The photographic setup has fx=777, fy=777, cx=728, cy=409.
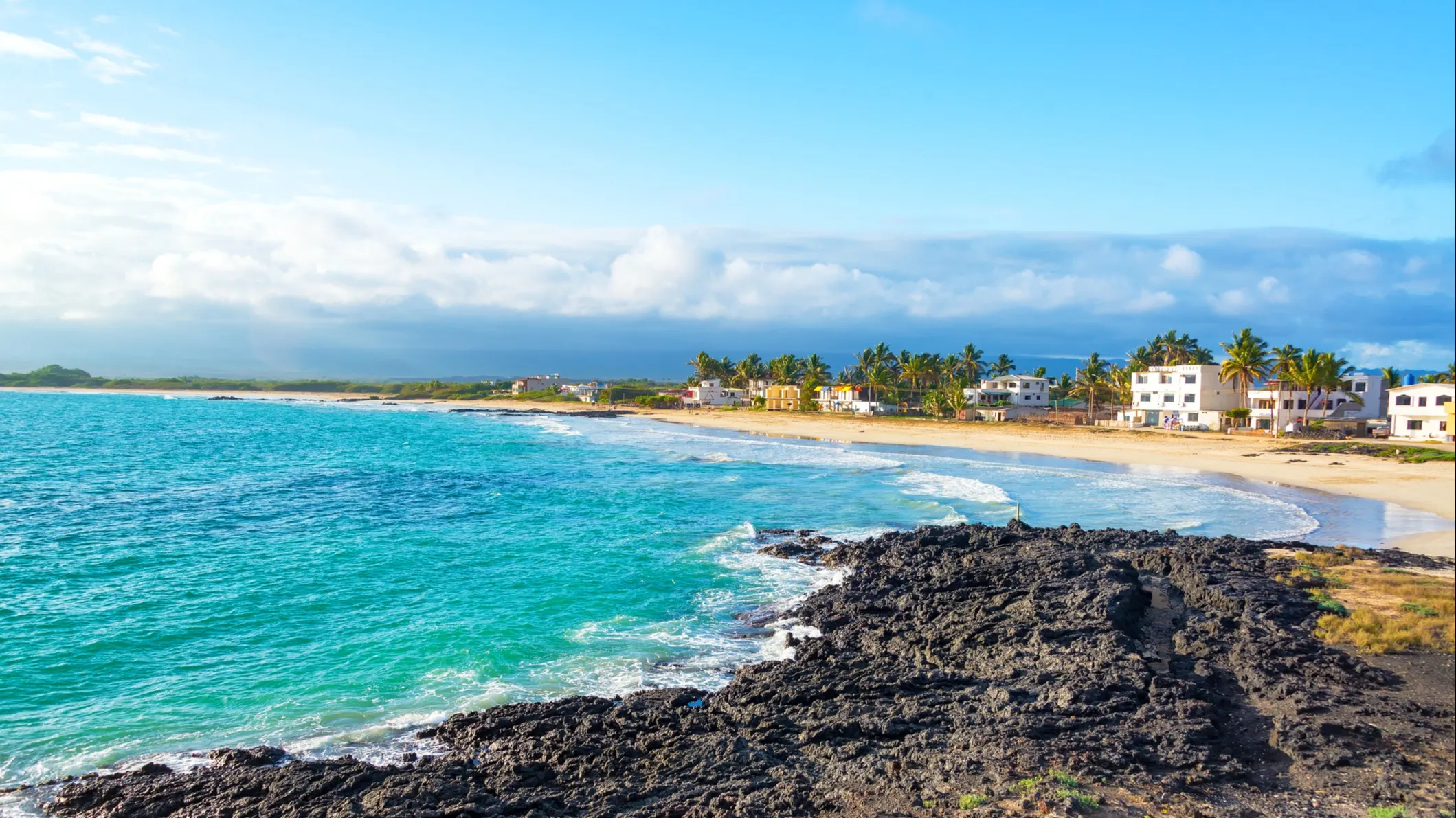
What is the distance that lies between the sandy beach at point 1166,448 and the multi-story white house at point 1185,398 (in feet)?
20.8

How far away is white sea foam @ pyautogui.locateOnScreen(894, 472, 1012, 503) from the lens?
3634 centimetres

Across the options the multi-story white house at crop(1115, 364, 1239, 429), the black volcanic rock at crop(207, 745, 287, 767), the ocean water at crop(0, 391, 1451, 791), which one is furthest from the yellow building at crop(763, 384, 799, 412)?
the black volcanic rock at crop(207, 745, 287, 767)

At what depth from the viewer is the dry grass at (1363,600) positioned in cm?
1157

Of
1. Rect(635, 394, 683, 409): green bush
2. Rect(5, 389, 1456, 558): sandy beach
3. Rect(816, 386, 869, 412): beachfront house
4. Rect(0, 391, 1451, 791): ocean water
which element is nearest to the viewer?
Rect(0, 391, 1451, 791): ocean water

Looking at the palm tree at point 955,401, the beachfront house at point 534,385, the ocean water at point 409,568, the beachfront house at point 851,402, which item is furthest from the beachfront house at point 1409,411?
the beachfront house at point 534,385

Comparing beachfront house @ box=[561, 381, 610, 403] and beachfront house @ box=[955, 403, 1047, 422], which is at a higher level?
beachfront house @ box=[561, 381, 610, 403]

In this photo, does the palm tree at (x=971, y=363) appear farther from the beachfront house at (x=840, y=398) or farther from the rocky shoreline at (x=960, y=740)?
the rocky shoreline at (x=960, y=740)

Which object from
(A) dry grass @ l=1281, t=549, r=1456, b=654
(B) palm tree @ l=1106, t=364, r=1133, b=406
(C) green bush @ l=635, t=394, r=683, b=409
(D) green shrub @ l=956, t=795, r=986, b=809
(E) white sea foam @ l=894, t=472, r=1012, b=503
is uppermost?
(B) palm tree @ l=1106, t=364, r=1133, b=406

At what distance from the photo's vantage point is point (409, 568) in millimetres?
23594

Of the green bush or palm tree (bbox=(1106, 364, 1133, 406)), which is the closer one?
palm tree (bbox=(1106, 364, 1133, 406))

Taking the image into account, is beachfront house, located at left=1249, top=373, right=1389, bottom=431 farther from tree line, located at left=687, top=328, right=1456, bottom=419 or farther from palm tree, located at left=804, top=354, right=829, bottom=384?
palm tree, located at left=804, top=354, right=829, bottom=384

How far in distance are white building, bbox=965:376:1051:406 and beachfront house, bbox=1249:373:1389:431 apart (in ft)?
110

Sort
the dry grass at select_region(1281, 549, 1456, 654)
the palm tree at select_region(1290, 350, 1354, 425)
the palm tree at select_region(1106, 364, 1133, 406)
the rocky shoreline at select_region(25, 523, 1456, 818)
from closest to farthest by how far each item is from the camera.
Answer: the rocky shoreline at select_region(25, 523, 1456, 818)
the dry grass at select_region(1281, 549, 1456, 654)
the palm tree at select_region(1290, 350, 1354, 425)
the palm tree at select_region(1106, 364, 1133, 406)

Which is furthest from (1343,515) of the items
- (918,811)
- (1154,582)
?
(918,811)
